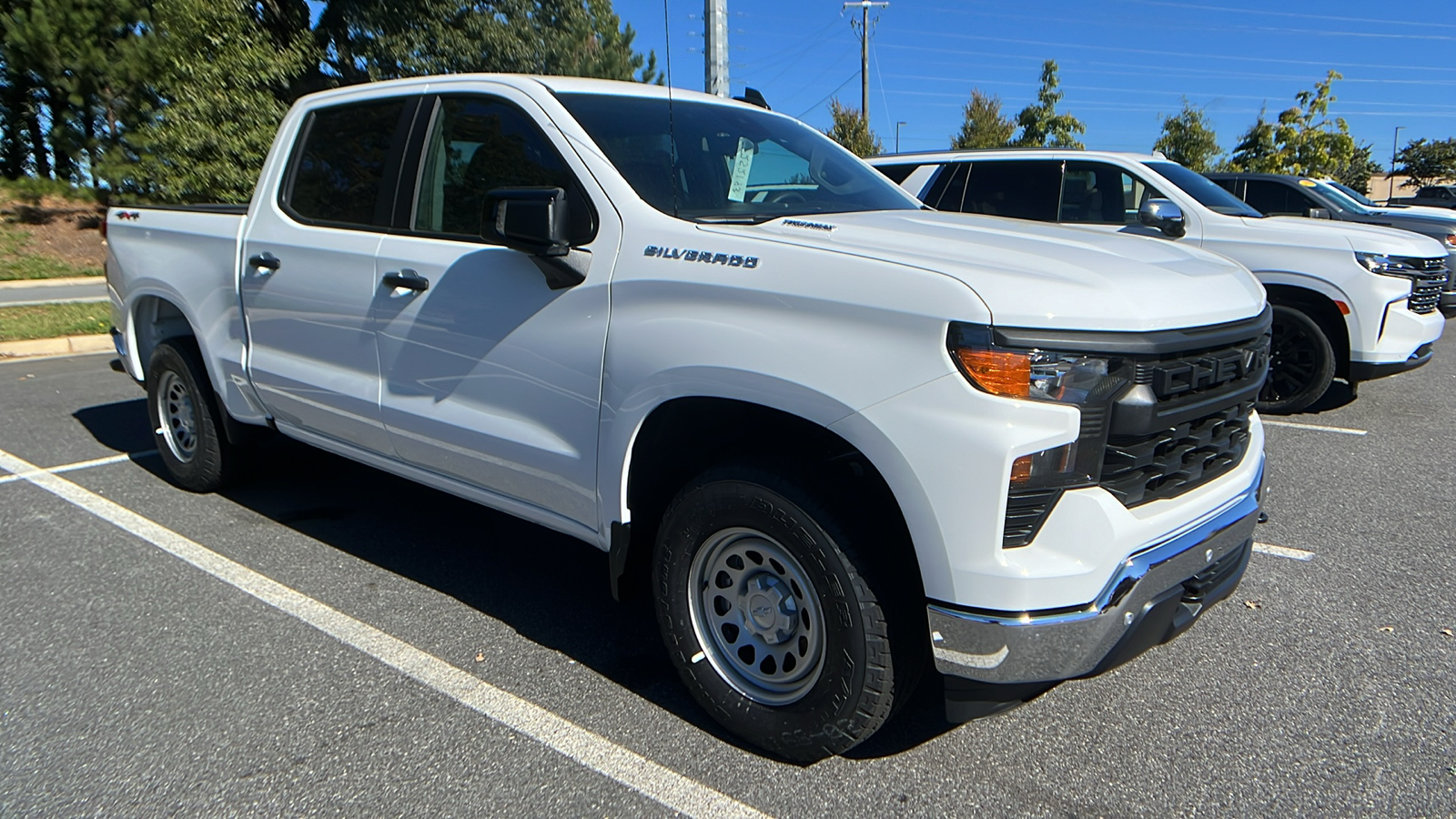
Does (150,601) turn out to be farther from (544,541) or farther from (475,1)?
(475,1)

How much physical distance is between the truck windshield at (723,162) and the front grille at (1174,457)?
140cm

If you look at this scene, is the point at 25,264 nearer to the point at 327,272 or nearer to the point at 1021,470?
the point at 327,272

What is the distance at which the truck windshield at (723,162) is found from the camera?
338 centimetres

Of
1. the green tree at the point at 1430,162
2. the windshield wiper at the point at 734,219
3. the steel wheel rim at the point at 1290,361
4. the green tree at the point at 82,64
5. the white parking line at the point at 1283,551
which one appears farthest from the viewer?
the green tree at the point at 1430,162

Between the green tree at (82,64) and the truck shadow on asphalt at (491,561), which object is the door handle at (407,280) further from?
the green tree at (82,64)

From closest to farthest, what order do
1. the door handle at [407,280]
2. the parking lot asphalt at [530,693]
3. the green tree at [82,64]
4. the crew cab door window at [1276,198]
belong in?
the parking lot asphalt at [530,693] → the door handle at [407,280] → the crew cab door window at [1276,198] → the green tree at [82,64]

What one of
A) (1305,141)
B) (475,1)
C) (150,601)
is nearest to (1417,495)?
(150,601)

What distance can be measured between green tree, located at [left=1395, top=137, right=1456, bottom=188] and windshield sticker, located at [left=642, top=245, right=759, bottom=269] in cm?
6348

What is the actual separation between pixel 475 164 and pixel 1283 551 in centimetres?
380

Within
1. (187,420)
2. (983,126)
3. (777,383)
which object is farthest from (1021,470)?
(983,126)

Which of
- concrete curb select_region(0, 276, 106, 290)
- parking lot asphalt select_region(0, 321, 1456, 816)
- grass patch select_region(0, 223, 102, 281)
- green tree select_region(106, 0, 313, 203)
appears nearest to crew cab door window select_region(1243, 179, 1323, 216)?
parking lot asphalt select_region(0, 321, 1456, 816)

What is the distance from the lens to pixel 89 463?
19.7 feet

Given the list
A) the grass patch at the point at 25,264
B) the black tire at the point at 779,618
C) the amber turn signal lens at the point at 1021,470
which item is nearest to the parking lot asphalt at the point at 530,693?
the black tire at the point at 779,618

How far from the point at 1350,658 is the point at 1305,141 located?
86.5ft
